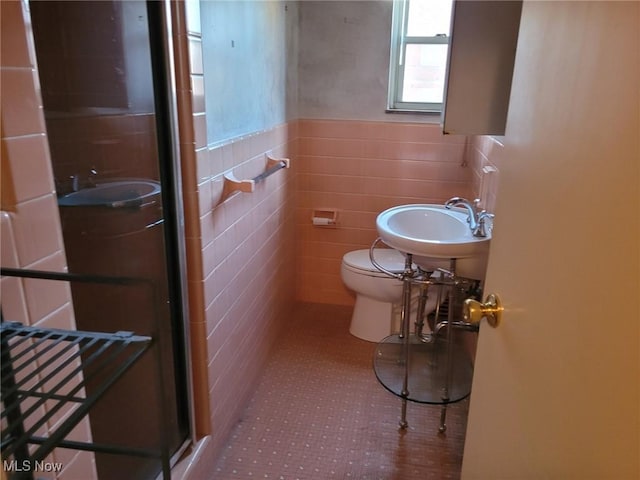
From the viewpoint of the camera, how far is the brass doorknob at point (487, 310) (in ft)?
3.08

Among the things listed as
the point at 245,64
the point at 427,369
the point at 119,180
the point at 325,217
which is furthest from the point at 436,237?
the point at 119,180

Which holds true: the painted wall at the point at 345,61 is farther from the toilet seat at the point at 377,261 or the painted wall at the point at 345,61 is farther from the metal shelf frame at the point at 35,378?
the metal shelf frame at the point at 35,378

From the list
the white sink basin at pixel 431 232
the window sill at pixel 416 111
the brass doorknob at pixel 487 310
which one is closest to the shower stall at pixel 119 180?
the brass doorknob at pixel 487 310

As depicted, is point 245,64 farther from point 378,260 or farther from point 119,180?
point 378,260

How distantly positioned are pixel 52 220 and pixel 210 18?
3.03 ft

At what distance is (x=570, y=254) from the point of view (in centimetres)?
65

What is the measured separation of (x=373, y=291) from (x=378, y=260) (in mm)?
188

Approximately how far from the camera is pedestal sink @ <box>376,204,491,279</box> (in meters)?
1.61

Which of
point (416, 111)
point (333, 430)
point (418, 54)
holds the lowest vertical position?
point (333, 430)

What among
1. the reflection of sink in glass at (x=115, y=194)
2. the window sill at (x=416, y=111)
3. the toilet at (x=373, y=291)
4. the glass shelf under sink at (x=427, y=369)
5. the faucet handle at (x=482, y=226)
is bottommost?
the glass shelf under sink at (x=427, y=369)

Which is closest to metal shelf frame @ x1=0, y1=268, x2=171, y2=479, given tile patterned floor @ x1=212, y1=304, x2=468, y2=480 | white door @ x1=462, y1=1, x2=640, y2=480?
white door @ x1=462, y1=1, x2=640, y2=480

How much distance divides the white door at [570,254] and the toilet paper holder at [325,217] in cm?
188

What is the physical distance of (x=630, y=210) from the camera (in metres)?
0.52

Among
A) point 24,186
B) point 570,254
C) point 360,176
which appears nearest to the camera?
point 570,254
